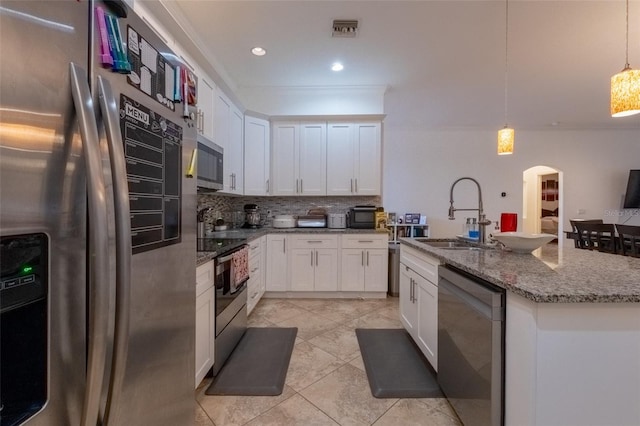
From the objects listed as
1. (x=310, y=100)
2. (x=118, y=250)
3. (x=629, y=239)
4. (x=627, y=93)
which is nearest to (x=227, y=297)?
(x=118, y=250)

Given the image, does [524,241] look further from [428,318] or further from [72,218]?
[72,218]

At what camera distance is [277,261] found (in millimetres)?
3725

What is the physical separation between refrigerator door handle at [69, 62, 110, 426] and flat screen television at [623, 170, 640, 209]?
26.9 feet

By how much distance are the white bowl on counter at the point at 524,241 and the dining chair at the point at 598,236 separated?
344 centimetres

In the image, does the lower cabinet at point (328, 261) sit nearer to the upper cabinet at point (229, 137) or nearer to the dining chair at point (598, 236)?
the upper cabinet at point (229, 137)

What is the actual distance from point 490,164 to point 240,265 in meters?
5.49

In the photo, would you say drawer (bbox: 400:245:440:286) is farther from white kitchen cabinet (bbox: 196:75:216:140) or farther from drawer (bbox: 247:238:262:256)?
white kitchen cabinet (bbox: 196:75:216:140)

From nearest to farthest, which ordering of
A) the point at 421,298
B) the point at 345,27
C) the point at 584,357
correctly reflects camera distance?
1. the point at 584,357
2. the point at 421,298
3. the point at 345,27

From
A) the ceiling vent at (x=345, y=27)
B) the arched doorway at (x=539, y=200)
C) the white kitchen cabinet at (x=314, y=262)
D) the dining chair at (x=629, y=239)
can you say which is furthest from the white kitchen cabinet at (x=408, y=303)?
the arched doorway at (x=539, y=200)

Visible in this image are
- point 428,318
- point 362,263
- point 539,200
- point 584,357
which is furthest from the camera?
point 539,200

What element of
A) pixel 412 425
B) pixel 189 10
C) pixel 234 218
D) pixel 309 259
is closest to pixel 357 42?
pixel 189 10

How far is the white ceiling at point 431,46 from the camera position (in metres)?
2.29

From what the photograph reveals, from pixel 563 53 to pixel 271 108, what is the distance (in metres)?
3.37

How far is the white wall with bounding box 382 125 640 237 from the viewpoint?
572cm
